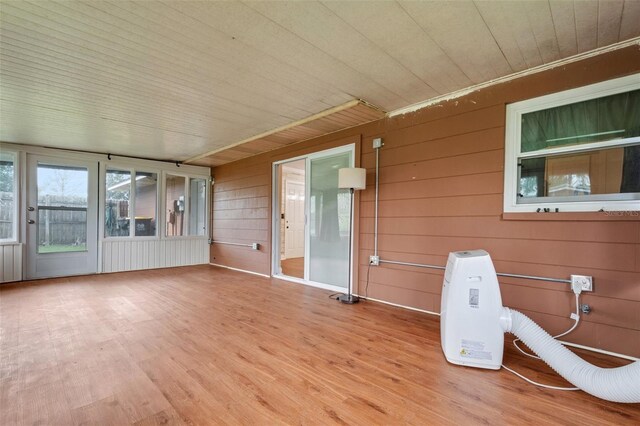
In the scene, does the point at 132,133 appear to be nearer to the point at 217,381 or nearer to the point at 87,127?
the point at 87,127

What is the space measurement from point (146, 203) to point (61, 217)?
1417mm

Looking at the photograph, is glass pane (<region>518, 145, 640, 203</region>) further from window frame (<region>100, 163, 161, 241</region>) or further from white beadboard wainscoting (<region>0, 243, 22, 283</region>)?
white beadboard wainscoting (<region>0, 243, 22, 283</region>)

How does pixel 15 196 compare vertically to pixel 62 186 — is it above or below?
below

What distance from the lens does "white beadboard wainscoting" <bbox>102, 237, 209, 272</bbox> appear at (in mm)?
5898

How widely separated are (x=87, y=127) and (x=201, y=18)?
3.40m

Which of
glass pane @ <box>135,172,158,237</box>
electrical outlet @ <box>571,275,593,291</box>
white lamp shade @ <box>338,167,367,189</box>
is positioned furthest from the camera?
glass pane @ <box>135,172,158,237</box>

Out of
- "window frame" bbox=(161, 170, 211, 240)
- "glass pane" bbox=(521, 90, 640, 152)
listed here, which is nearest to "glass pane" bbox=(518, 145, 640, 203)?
"glass pane" bbox=(521, 90, 640, 152)

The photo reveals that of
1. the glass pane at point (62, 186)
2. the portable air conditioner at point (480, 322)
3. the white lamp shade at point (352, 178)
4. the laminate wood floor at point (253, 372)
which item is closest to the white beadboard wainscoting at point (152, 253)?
the glass pane at point (62, 186)

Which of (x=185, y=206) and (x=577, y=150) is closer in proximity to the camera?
(x=577, y=150)

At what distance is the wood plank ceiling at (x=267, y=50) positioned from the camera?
1.89 meters

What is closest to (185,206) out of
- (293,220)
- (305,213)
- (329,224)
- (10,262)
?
(293,220)

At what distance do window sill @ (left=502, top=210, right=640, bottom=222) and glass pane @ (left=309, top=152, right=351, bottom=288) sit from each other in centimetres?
208

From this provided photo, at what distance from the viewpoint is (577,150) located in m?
2.43

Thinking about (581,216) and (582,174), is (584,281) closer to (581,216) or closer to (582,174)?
(581,216)
